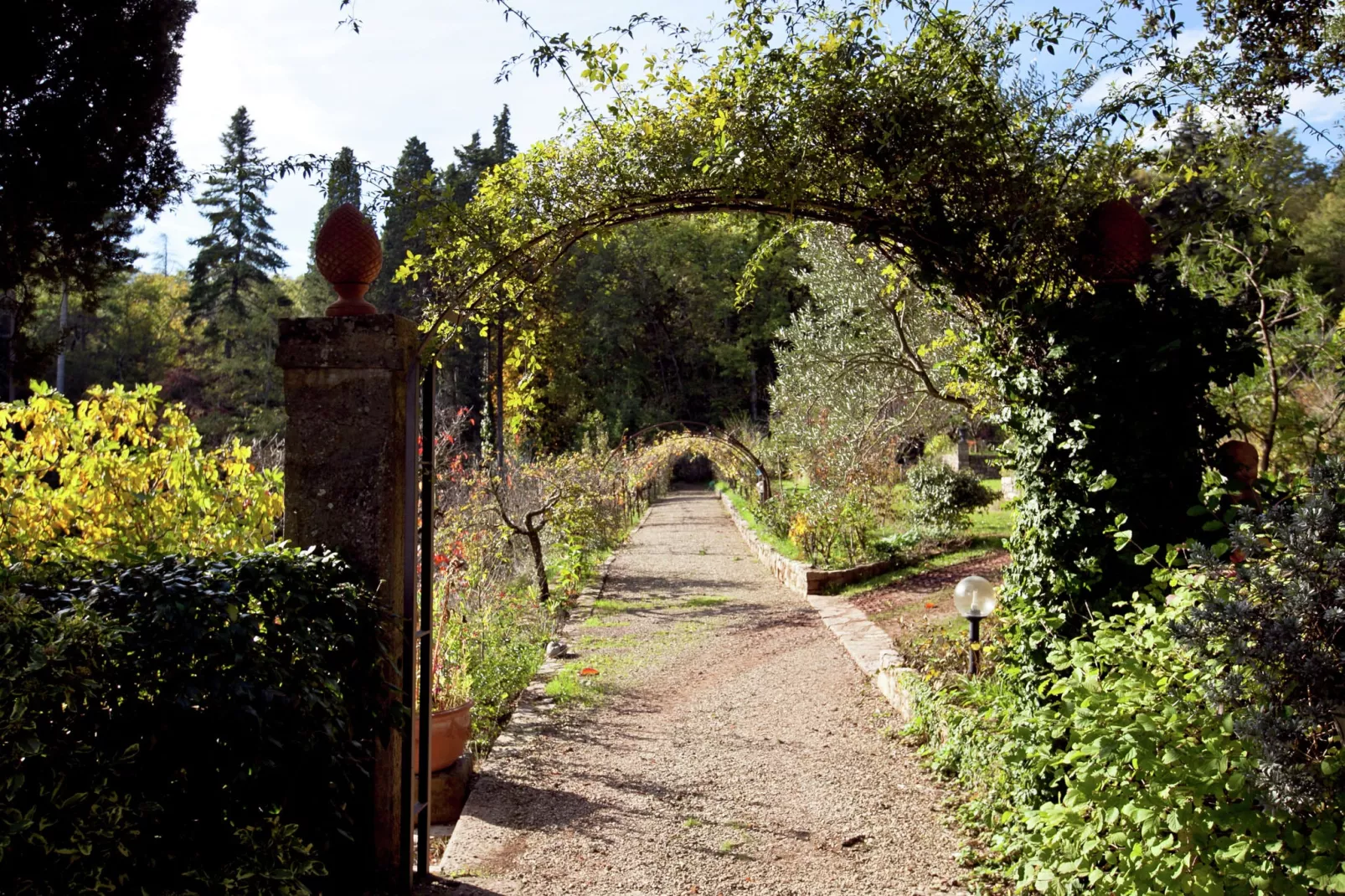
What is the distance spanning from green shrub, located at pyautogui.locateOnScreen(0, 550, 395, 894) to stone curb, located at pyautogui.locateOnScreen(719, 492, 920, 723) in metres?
3.50

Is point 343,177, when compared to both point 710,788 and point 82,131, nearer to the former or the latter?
point 710,788

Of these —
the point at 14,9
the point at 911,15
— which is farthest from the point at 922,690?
the point at 14,9

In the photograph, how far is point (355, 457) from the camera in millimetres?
3270

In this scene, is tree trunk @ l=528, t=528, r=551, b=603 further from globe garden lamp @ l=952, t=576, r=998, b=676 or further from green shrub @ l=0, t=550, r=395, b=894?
green shrub @ l=0, t=550, r=395, b=894

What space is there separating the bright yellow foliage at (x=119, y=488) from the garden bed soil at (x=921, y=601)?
4277mm

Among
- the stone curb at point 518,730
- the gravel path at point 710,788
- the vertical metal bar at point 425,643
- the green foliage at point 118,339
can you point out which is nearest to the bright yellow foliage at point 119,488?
the vertical metal bar at point 425,643

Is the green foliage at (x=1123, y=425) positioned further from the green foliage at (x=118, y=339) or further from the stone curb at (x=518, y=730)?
the green foliage at (x=118, y=339)

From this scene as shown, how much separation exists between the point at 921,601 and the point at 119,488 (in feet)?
20.9

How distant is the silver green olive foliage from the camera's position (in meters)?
10.2

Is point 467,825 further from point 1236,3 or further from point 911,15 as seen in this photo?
point 1236,3

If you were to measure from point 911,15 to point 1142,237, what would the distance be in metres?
1.22

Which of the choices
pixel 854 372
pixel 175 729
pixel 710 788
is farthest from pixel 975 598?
pixel 854 372

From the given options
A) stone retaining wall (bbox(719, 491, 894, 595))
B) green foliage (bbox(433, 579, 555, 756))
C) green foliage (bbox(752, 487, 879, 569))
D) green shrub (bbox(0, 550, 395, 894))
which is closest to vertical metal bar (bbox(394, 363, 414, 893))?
green shrub (bbox(0, 550, 395, 894))

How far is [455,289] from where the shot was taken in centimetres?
373
